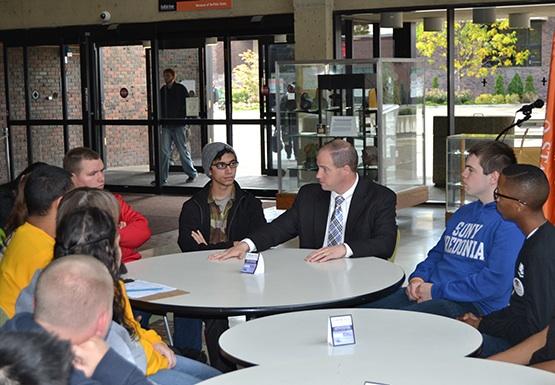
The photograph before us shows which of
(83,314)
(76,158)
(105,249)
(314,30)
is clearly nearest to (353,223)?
(76,158)

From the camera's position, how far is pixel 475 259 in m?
4.62

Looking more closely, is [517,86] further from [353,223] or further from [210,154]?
[353,223]

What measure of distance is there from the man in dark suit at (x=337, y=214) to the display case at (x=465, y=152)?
3.99 meters

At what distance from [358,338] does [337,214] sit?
2013 millimetres

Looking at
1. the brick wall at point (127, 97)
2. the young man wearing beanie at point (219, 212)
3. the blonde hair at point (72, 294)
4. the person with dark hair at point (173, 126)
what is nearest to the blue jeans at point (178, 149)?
the person with dark hair at point (173, 126)

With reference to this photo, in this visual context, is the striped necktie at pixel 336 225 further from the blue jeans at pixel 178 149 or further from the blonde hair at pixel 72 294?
the blue jeans at pixel 178 149

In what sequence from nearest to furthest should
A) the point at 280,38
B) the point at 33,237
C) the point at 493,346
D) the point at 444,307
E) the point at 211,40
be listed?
the point at 493,346 → the point at 33,237 → the point at 444,307 → the point at 280,38 → the point at 211,40

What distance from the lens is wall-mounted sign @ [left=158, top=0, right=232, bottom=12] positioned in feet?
41.5

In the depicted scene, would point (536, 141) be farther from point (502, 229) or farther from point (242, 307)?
point (242, 307)

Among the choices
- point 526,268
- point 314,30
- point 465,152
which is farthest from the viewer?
point 314,30

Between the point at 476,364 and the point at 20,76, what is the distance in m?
12.6

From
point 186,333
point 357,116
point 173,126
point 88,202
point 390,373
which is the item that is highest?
point 357,116

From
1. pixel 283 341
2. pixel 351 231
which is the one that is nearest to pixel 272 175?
pixel 351 231

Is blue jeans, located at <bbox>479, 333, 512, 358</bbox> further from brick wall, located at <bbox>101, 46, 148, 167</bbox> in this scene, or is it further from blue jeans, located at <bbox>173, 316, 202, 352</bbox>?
brick wall, located at <bbox>101, 46, 148, 167</bbox>
